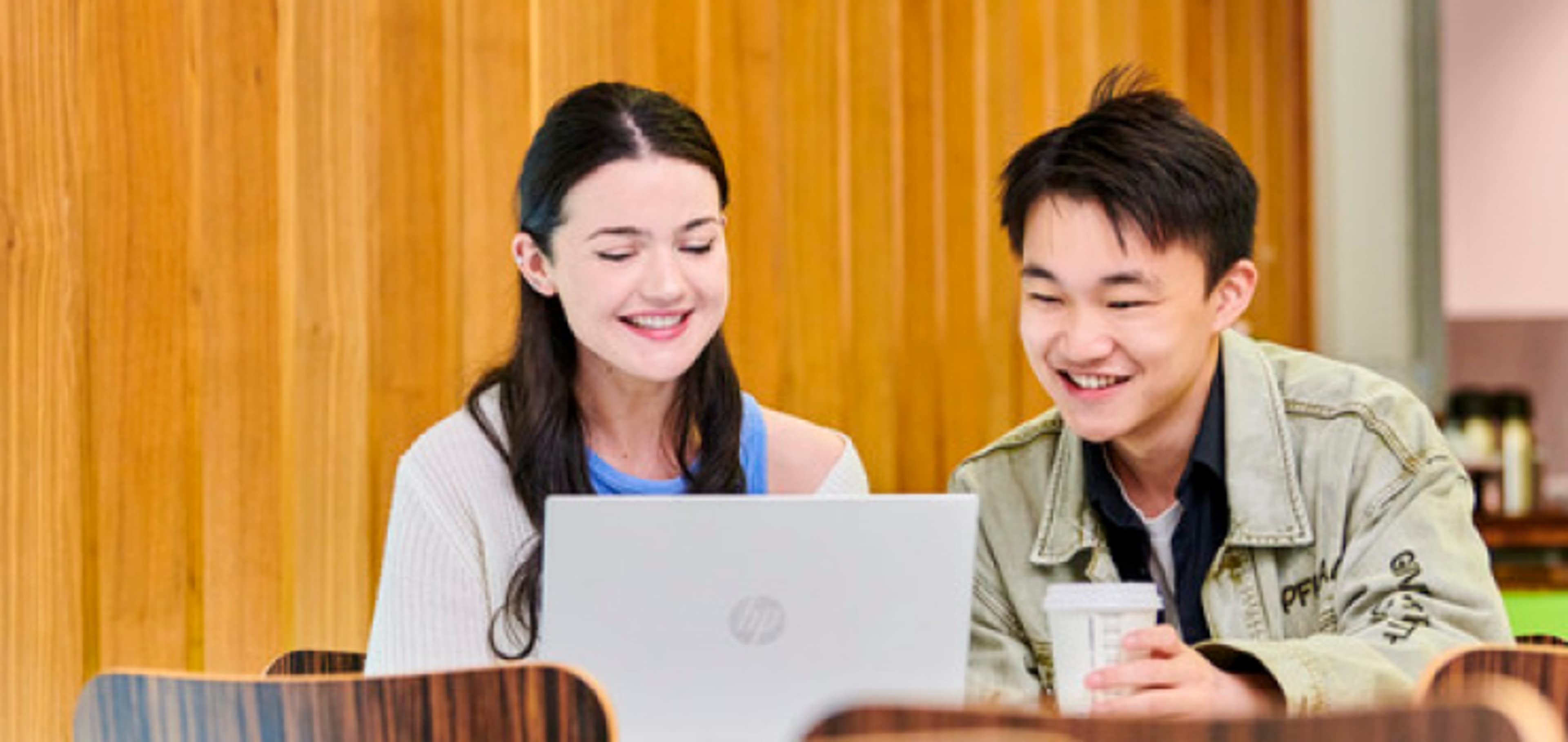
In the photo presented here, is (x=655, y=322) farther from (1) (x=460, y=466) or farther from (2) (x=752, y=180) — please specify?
(2) (x=752, y=180)

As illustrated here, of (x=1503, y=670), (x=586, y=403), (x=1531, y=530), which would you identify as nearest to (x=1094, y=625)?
(x=1503, y=670)

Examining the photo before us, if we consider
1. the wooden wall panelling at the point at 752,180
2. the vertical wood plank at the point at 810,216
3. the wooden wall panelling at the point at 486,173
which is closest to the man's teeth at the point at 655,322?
the wooden wall panelling at the point at 486,173

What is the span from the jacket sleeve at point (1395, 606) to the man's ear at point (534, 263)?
924mm

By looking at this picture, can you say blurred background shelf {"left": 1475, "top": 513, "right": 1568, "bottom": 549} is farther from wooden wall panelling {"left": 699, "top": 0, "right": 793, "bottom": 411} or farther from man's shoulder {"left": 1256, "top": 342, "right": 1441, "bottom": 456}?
man's shoulder {"left": 1256, "top": 342, "right": 1441, "bottom": 456}

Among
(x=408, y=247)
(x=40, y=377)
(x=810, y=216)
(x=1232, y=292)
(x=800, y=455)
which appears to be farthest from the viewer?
(x=810, y=216)

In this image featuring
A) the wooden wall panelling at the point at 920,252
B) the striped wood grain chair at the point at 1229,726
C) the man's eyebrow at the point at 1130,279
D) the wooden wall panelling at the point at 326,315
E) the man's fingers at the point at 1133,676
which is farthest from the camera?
the wooden wall panelling at the point at 920,252

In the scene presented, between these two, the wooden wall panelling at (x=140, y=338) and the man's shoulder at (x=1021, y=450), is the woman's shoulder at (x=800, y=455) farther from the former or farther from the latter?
the wooden wall panelling at (x=140, y=338)

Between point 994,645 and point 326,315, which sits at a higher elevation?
point 326,315

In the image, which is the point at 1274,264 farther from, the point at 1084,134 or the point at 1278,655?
the point at 1278,655

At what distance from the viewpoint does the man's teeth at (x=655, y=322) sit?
229 centimetres

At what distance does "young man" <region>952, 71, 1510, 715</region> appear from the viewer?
193 cm

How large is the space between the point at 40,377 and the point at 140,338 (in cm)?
17

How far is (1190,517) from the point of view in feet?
6.84

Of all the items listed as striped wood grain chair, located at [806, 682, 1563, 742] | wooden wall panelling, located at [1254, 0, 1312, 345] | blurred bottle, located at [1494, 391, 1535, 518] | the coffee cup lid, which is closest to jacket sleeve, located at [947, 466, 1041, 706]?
the coffee cup lid
